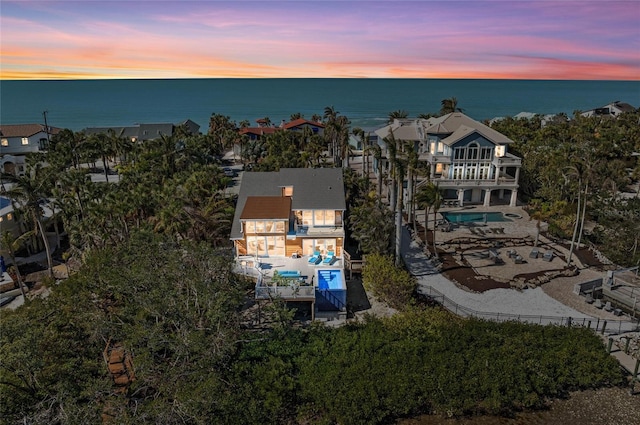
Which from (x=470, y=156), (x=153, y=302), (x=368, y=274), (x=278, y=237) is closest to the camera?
(x=153, y=302)

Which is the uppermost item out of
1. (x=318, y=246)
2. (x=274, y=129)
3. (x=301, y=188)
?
(x=301, y=188)

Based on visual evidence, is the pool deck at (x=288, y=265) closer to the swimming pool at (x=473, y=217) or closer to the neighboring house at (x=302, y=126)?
the swimming pool at (x=473, y=217)

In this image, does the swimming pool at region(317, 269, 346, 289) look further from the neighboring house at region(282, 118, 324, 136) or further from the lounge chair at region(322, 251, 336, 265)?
the neighboring house at region(282, 118, 324, 136)

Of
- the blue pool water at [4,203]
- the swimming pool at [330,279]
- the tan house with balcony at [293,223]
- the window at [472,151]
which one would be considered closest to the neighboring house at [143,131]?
the blue pool water at [4,203]

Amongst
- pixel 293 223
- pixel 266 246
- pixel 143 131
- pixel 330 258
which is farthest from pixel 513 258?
pixel 143 131

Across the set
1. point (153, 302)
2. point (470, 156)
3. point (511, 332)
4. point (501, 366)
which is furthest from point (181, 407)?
point (470, 156)

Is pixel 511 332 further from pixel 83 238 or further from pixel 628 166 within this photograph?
pixel 628 166

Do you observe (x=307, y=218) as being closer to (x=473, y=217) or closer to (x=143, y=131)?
(x=473, y=217)
